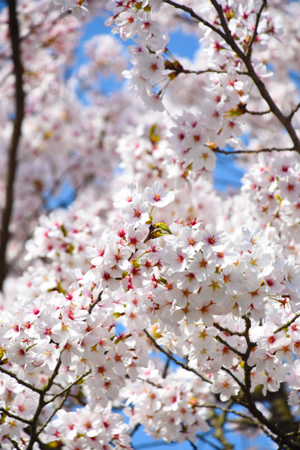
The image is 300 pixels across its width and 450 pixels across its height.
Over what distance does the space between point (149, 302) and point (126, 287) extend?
153 mm

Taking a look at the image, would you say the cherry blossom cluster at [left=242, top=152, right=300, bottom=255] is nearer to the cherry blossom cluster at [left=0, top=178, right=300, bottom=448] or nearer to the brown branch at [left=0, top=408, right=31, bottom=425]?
the cherry blossom cluster at [left=0, top=178, right=300, bottom=448]

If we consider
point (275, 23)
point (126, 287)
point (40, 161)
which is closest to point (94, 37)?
point (40, 161)

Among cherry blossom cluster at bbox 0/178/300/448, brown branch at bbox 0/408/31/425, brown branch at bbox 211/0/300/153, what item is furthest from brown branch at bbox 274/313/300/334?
brown branch at bbox 0/408/31/425

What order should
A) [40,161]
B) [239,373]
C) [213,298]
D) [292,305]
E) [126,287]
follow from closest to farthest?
[213,298]
[292,305]
[126,287]
[239,373]
[40,161]

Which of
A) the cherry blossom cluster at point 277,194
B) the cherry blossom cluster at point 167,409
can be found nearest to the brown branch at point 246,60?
the cherry blossom cluster at point 277,194

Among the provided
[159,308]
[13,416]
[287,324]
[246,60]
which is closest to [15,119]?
[246,60]

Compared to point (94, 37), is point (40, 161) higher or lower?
lower

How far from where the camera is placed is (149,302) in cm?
199

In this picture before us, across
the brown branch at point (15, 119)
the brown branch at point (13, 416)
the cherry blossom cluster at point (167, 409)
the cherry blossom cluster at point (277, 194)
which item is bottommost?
the brown branch at point (13, 416)

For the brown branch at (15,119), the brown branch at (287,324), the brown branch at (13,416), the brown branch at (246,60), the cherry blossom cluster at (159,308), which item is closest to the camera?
the cherry blossom cluster at (159,308)

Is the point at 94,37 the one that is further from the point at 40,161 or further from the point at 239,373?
the point at 239,373

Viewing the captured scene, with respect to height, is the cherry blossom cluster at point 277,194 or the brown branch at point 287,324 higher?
the cherry blossom cluster at point 277,194

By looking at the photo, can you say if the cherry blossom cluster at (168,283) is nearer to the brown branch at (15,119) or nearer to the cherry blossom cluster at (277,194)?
the cherry blossom cluster at (277,194)

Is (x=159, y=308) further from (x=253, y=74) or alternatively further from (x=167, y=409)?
(x=253, y=74)
